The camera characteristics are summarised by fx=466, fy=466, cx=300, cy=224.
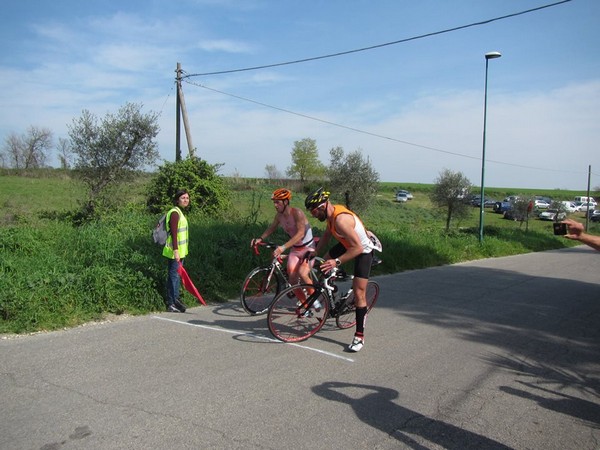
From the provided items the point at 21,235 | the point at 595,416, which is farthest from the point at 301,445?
the point at 21,235

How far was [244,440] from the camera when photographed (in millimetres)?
3275

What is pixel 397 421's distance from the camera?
3652 millimetres

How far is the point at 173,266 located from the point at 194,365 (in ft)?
7.86

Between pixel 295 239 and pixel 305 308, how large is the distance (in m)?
1.01

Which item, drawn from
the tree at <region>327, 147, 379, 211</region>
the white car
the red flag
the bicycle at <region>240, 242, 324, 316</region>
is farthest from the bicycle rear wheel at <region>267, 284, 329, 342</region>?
the white car

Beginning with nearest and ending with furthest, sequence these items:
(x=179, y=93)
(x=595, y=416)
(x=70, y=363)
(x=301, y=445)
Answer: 1. (x=301, y=445)
2. (x=595, y=416)
3. (x=70, y=363)
4. (x=179, y=93)

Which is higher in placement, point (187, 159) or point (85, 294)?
point (187, 159)

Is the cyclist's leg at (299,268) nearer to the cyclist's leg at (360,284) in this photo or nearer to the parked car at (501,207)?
the cyclist's leg at (360,284)

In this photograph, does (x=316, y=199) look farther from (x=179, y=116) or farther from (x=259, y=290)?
(x=179, y=116)

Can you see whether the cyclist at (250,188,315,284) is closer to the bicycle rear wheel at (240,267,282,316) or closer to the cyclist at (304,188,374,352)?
the bicycle rear wheel at (240,267,282,316)

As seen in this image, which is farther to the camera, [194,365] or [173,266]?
[173,266]

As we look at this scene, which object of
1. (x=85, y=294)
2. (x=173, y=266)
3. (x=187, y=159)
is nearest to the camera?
(x=85, y=294)

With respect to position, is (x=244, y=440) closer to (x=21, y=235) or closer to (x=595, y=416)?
(x=595, y=416)

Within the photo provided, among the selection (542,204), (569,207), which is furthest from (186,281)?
(542,204)
